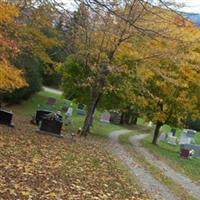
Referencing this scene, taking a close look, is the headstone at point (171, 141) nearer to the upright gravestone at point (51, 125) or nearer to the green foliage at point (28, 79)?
the green foliage at point (28, 79)

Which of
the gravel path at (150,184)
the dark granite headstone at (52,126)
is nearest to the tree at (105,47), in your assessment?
the dark granite headstone at (52,126)

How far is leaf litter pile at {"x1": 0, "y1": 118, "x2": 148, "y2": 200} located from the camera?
1055 centimetres

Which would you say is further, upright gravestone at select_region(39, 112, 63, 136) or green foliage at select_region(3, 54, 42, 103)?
green foliage at select_region(3, 54, 42, 103)

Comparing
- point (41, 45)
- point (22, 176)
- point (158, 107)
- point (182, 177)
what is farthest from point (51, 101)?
point (22, 176)

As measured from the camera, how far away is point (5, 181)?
35.0ft

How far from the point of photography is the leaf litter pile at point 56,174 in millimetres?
10547

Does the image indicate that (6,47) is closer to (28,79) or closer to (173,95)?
(173,95)

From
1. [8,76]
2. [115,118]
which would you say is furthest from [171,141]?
[8,76]

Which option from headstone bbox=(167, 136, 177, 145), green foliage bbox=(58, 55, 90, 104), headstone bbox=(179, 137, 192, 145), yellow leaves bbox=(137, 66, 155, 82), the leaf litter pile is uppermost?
yellow leaves bbox=(137, 66, 155, 82)

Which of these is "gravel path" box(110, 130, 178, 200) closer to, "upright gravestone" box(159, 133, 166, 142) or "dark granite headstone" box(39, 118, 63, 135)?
"dark granite headstone" box(39, 118, 63, 135)

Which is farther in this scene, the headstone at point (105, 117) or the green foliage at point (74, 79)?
the headstone at point (105, 117)

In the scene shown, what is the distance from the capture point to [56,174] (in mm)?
12852

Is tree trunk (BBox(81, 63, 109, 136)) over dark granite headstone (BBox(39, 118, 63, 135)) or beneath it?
over

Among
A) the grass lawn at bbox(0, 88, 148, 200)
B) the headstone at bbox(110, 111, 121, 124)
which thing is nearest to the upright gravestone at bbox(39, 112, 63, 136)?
the grass lawn at bbox(0, 88, 148, 200)
